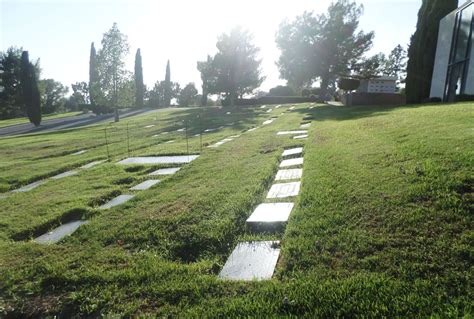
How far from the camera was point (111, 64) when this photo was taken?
2789 cm

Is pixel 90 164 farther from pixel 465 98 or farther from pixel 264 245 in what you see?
pixel 465 98

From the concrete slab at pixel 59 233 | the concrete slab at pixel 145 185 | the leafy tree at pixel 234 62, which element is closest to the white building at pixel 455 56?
the concrete slab at pixel 145 185

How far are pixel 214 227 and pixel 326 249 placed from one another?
4.38 feet

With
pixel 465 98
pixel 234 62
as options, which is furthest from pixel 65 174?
pixel 234 62

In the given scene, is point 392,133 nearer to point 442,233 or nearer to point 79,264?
point 442,233

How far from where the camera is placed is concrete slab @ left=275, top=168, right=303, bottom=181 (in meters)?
5.33

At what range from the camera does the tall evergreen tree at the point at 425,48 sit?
18.3 m

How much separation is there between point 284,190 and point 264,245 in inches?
62.7

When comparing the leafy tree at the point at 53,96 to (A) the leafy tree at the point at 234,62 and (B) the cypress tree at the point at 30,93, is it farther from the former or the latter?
(A) the leafy tree at the point at 234,62

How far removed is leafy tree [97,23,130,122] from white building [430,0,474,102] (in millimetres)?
23933

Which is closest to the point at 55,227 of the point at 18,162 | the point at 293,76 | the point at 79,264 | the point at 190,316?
the point at 79,264

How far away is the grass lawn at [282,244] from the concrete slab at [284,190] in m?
0.17

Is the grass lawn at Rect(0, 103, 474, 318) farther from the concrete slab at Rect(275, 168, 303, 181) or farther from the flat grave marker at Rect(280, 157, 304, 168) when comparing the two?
the flat grave marker at Rect(280, 157, 304, 168)

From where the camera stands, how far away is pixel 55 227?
176 inches
